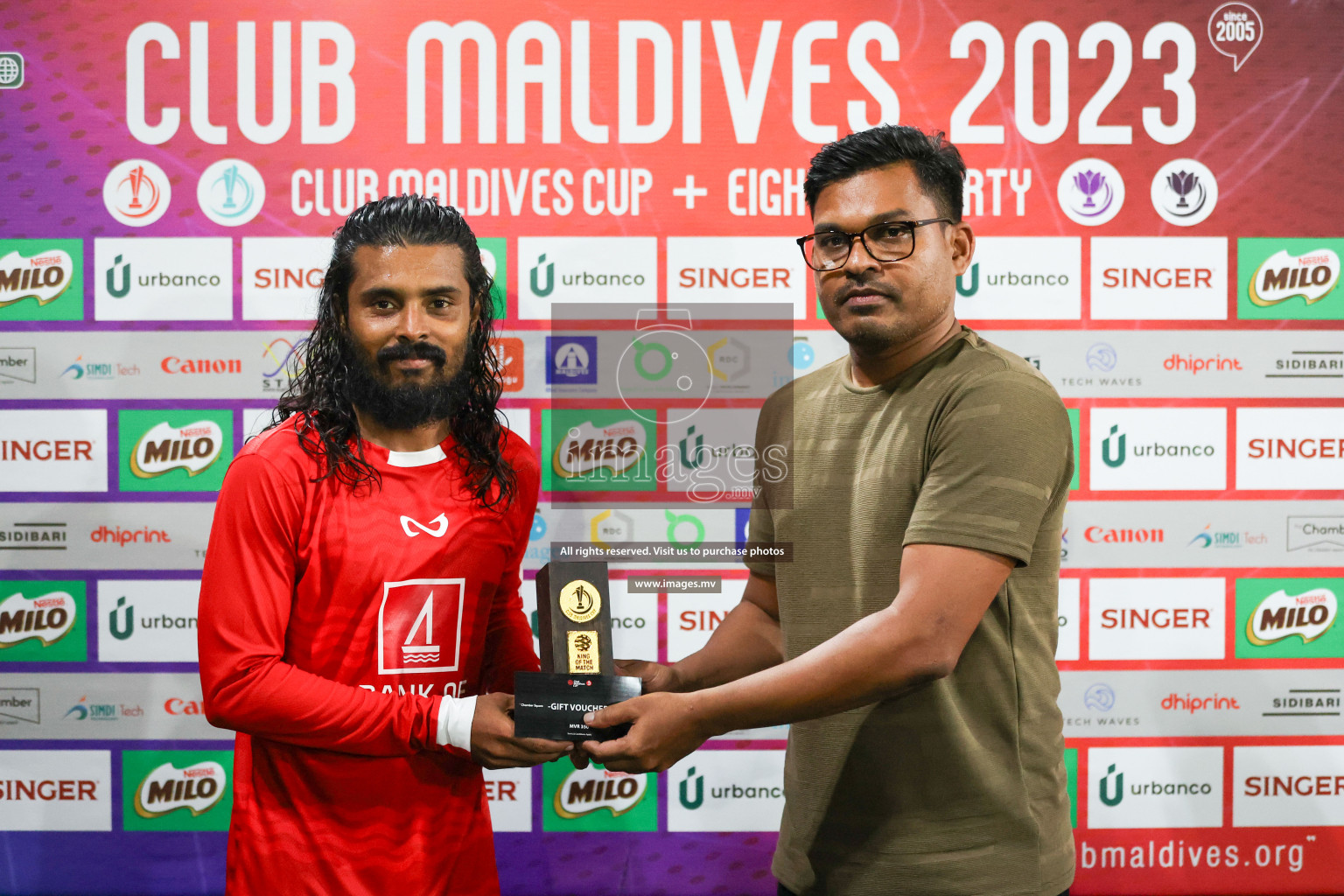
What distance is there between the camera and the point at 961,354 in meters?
1.36

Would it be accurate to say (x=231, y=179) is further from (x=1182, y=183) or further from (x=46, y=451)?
(x=1182, y=183)

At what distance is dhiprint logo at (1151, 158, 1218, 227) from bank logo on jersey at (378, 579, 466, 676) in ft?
7.13

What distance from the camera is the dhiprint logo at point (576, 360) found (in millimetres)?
2229

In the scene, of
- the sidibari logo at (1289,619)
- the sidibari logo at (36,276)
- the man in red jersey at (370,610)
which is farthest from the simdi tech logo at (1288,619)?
the sidibari logo at (36,276)

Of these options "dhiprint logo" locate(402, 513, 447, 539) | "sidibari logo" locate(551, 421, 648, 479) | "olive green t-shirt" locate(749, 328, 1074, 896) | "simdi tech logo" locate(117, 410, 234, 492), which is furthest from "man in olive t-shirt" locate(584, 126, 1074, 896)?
"simdi tech logo" locate(117, 410, 234, 492)

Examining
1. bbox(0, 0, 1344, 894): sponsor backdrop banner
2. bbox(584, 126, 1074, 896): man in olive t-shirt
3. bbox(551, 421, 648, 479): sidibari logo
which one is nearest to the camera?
bbox(584, 126, 1074, 896): man in olive t-shirt

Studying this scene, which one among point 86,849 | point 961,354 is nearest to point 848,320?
point 961,354

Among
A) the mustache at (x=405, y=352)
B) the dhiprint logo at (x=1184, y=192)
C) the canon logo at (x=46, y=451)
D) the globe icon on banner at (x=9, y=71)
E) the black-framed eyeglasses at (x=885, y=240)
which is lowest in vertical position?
the canon logo at (x=46, y=451)

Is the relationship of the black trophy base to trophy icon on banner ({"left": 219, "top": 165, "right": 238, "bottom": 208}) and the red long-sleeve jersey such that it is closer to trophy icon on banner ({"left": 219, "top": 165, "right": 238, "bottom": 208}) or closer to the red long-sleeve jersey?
the red long-sleeve jersey

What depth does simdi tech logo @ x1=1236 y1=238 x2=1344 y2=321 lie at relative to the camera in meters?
2.38

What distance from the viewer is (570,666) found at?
4.61 ft

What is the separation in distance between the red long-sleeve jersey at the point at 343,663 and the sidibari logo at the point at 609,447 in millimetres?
707

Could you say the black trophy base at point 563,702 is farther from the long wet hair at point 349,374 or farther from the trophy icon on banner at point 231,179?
the trophy icon on banner at point 231,179

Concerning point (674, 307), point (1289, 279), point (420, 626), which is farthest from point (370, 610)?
point (1289, 279)
